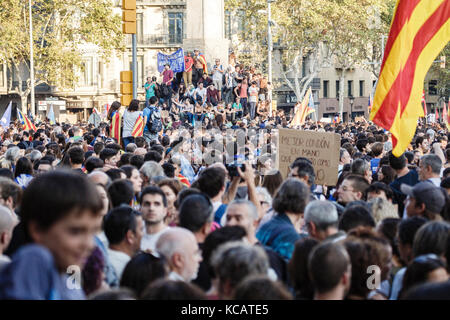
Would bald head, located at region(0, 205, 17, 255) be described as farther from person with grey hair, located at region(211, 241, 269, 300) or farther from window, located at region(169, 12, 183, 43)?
window, located at region(169, 12, 183, 43)

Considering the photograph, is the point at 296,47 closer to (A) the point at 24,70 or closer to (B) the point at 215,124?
(A) the point at 24,70

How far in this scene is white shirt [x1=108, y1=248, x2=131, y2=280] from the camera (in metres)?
5.29

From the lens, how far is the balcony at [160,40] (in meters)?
66.1

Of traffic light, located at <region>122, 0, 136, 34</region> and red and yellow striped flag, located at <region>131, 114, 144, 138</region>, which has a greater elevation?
traffic light, located at <region>122, 0, 136, 34</region>

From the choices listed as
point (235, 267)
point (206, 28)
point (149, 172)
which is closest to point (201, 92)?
point (206, 28)

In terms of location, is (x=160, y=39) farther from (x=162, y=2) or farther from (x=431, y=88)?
(x=431, y=88)

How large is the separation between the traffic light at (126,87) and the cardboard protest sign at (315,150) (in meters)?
5.19

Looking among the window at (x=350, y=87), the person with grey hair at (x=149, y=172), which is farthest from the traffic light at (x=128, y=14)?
the window at (x=350, y=87)

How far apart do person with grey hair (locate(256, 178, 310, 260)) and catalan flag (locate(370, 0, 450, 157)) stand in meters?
2.77

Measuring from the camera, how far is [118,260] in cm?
540

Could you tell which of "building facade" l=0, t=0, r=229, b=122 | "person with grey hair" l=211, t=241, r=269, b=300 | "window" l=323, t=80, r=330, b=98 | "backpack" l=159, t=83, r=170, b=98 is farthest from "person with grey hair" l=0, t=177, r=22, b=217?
"window" l=323, t=80, r=330, b=98

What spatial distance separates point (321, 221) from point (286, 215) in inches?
26.1

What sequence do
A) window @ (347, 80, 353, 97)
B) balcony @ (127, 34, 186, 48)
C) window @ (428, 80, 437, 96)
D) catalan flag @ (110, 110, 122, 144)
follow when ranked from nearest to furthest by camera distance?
catalan flag @ (110, 110, 122, 144) < balcony @ (127, 34, 186, 48) < window @ (347, 80, 353, 97) < window @ (428, 80, 437, 96)
